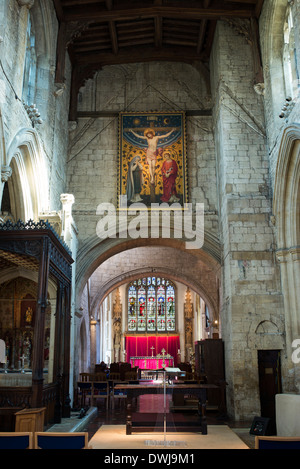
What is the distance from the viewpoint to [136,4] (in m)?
11.9

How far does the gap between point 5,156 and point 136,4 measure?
664 centimetres

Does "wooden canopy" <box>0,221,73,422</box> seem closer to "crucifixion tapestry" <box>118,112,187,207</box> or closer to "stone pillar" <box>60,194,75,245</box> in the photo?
"stone pillar" <box>60,194,75,245</box>

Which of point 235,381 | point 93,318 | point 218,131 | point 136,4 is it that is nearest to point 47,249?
point 235,381

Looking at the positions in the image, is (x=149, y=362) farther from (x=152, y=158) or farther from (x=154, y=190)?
(x=152, y=158)

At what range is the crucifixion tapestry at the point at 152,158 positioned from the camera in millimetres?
12852

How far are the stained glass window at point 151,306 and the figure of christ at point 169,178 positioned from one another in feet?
40.9

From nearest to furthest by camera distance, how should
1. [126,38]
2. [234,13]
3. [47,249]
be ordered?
[47,249], [234,13], [126,38]

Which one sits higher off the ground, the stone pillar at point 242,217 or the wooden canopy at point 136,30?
the wooden canopy at point 136,30

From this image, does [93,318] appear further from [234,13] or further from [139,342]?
[234,13]

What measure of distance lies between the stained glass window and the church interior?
8.72 m

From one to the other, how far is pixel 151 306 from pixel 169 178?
43.4 feet

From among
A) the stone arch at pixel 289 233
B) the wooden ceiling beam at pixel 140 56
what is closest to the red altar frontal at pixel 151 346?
the stone arch at pixel 289 233

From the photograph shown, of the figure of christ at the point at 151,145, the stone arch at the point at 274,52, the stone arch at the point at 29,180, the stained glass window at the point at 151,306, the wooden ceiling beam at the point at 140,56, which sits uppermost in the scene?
the wooden ceiling beam at the point at 140,56

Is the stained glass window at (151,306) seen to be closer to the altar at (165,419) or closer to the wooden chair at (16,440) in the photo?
the altar at (165,419)
